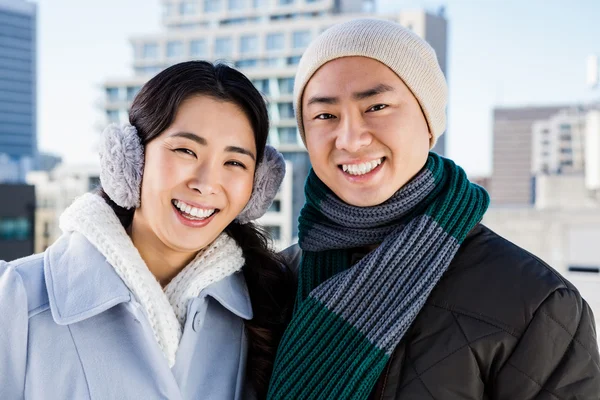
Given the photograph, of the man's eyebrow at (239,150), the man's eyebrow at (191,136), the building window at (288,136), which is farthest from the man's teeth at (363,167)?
the building window at (288,136)

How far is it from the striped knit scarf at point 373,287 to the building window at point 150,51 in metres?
38.8

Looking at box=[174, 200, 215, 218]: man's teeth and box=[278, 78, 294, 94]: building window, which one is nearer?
box=[174, 200, 215, 218]: man's teeth

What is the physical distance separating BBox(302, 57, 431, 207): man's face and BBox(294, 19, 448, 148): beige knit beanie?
0.07 feet

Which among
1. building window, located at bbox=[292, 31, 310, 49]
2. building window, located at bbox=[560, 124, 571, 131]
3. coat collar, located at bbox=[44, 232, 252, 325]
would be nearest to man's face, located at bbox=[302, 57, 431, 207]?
coat collar, located at bbox=[44, 232, 252, 325]

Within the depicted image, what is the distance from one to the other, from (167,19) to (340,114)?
43.9 m

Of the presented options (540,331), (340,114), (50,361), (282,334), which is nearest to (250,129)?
(340,114)

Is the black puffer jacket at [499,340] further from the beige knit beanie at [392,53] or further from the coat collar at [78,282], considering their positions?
the coat collar at [78,282]

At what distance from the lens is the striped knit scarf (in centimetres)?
140

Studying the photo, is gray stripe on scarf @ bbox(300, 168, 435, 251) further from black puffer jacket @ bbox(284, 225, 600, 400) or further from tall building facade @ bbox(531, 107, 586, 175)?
tall building facade @ bbox(531, 107, 586, 175)

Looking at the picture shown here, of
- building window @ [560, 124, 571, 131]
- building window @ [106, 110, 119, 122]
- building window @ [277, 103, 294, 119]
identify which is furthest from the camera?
building window @ [560, 124, 571, 131]

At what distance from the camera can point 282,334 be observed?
166cm

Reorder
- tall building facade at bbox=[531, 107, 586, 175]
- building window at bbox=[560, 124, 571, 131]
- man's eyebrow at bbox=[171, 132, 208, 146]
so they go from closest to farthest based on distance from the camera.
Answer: man's eyebrow at bbox=[171, 132, 208, 146] → tall building facade at bbox=[531, 107, 586, 175] → building window at bbox=[560, 124, 571, 131]

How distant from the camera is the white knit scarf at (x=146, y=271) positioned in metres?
1.44

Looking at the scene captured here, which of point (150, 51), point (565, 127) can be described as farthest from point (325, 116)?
point (565, 127)
